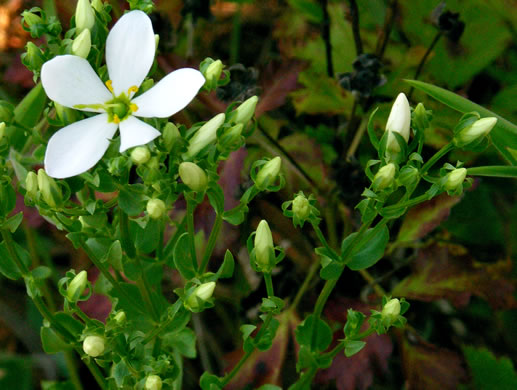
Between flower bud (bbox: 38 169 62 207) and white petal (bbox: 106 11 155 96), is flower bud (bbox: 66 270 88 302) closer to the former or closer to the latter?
flower bud (bbox: 38 169 62 207)

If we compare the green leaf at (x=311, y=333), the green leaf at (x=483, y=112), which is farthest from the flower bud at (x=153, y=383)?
the green leaf at (x=483, y=112)

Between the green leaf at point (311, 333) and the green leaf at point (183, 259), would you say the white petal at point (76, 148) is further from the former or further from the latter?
the green leaf at point (311, 333)

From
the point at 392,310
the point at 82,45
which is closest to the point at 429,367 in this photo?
the point at 392,310

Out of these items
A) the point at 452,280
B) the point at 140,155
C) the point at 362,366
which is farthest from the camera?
the point at 452,280

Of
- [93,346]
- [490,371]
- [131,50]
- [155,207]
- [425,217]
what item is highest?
[131,50]

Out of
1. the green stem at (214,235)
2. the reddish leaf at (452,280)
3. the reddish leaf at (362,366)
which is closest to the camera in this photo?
the green stem at (214,235)

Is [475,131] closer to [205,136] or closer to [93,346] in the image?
[205,136]
